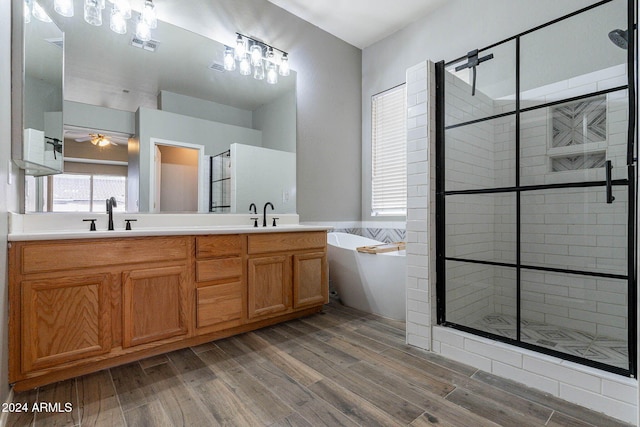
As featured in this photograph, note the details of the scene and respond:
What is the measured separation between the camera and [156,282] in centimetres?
198

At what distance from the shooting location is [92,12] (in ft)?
7.28

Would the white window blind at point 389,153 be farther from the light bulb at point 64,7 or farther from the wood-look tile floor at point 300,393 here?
the light bulb at point 64,7

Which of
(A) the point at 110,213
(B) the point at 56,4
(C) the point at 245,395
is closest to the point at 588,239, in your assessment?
(C) the point at 245,395

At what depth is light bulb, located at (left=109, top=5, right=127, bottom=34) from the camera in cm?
232

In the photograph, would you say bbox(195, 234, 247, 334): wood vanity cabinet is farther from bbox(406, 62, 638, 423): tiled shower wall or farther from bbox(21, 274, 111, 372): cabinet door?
bbox(406, 62, 638, 423): tiled shower wall

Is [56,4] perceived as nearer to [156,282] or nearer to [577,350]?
[156,282]

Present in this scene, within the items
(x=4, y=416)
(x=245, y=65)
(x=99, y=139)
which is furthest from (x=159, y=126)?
(x=4, y=416)

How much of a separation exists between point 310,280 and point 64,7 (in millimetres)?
2708

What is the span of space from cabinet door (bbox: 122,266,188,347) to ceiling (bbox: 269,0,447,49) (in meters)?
2.92

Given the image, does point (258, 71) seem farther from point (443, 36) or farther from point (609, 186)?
point (609, 186)

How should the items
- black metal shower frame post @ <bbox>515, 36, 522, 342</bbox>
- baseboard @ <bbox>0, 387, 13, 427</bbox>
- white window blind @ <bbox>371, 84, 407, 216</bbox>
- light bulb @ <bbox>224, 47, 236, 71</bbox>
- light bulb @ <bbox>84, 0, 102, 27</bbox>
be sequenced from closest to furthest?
baseboard @ <bbox>0, 387, 13, 427</bbox>, black metal shower frame post @ <bbox>515, 36, 522, 342</bbox>, light bulb @ <bbox>84, 0, 102, 27</bbox>, light bulb @ <bbox>224, 47, 236, 71</bbox>, white window blind @ <bbox>371, 84, 407, 216</bbox>

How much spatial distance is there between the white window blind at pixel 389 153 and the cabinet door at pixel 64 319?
9.62 feet

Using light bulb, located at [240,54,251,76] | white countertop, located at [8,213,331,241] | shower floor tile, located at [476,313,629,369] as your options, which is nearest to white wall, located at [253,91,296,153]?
light bulb, located at [240,54,251,76]

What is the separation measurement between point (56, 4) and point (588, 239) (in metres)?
3.88
